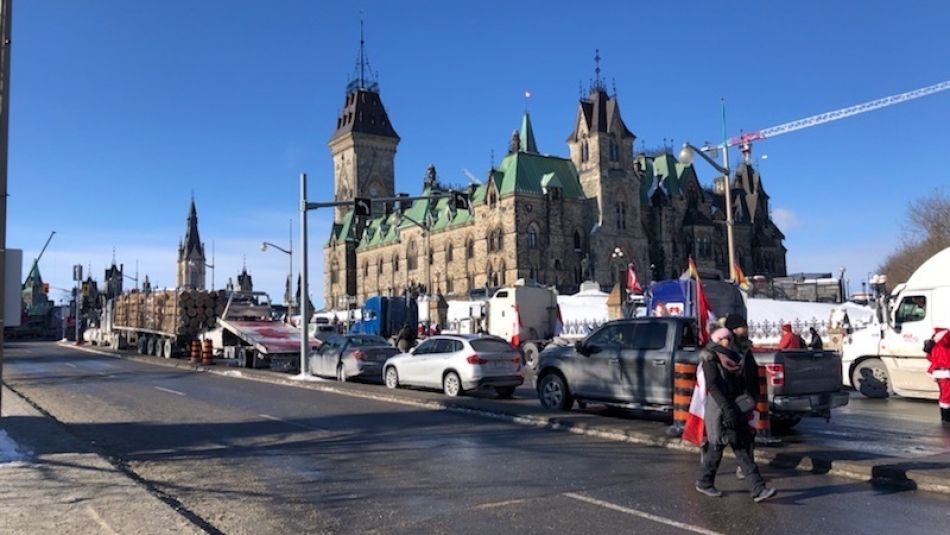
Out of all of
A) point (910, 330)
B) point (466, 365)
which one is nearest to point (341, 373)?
point (466, 365)

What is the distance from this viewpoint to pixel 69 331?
81.6 metres

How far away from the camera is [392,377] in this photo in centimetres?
1994

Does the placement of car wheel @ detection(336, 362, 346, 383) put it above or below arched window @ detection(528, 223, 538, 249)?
below

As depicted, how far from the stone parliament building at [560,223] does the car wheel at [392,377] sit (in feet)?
134

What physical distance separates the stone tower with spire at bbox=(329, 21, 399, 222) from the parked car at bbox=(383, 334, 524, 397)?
8872cm

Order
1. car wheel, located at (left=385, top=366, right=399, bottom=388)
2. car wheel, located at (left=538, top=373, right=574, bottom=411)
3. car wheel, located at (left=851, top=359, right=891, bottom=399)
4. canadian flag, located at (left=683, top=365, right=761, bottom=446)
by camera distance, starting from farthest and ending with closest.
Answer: car wheel, located at (left=385, top=366, right=399, bottom=388)
car wheel, located at (left=851, top=359, right=891, bottom=399)
car wheel, located at (left=538, top=373, right=574, bottom=411)
canadian flag, located at (left=683, top=365, right=761, bottom=446)

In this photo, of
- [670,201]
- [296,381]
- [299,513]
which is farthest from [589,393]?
[670,201]

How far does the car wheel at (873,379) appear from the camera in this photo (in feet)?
57.2

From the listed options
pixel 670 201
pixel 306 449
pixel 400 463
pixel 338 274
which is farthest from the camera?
pixel 338 274

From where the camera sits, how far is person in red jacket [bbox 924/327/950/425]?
1340 cm

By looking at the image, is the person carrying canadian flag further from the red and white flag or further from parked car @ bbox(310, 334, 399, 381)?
parked car @ bbox(310, 334, 399, 381)

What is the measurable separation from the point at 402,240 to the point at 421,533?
295ft

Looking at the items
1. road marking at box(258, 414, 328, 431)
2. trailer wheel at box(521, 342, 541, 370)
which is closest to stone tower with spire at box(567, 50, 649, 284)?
trailer wheel at box(521, 342, 541, 370)

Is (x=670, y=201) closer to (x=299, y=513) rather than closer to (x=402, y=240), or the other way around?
(x=402, y=240)
